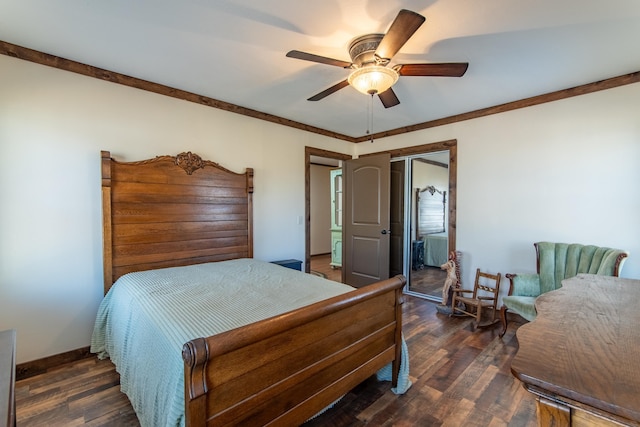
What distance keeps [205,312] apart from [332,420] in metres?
1.04

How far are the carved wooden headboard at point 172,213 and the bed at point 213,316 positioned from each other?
1cm

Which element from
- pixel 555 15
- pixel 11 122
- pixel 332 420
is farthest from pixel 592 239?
pixel 11 122

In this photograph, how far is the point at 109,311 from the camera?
234 cm

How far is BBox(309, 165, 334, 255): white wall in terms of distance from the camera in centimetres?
746

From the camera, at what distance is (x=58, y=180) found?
236cm

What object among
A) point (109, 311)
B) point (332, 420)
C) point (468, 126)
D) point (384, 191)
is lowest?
point (332, 420)

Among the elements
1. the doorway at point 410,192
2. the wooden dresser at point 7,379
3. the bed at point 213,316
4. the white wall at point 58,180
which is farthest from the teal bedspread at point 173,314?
the doorway at point 410,192

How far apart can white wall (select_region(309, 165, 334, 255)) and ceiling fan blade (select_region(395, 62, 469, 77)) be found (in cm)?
543

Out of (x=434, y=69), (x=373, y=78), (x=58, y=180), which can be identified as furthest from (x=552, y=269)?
(x=58, y=180)

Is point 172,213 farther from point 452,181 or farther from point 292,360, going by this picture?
point 452,181

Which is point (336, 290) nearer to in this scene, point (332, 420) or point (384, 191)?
point (332, 420)

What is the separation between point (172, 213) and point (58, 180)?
905mm

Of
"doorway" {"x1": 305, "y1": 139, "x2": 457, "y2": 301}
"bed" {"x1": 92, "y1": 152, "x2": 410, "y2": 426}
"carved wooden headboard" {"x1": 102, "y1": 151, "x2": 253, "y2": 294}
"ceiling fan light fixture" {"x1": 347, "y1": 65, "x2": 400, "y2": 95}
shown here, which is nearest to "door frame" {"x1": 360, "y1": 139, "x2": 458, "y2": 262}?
"doorway" {"x1": 305, "y1": 139, "x2": 457, "y2": 301}

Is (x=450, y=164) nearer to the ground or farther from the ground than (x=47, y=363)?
farther from the ground
